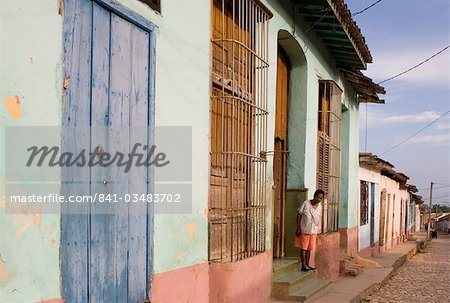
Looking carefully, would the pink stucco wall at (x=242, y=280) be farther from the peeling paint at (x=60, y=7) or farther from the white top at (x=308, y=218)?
the peeling paint at (x=60, y=7)

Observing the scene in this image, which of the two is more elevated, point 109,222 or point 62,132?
point 62,132

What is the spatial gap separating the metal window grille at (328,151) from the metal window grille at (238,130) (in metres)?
3.41

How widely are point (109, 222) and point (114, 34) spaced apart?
130 centimetres

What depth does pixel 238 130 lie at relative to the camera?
5.96m

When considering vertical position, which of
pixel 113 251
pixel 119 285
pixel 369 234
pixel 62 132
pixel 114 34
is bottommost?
pixel 369 234

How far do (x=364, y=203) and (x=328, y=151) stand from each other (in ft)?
Result: 24.2

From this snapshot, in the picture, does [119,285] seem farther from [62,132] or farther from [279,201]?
[279,201]

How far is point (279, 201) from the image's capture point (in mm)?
9047

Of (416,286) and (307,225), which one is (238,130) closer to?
(307,225)

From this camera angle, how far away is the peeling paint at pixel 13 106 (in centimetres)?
299

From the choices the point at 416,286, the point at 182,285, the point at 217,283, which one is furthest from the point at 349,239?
the point at 182,285

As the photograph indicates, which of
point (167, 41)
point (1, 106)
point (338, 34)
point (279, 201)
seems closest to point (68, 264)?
point (1, 106)

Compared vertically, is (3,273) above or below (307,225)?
above

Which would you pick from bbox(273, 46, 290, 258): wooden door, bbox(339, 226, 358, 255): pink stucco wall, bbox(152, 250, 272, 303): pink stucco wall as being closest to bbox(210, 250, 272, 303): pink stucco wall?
bbox(152, 250, 272, 303): pink stucco wall
